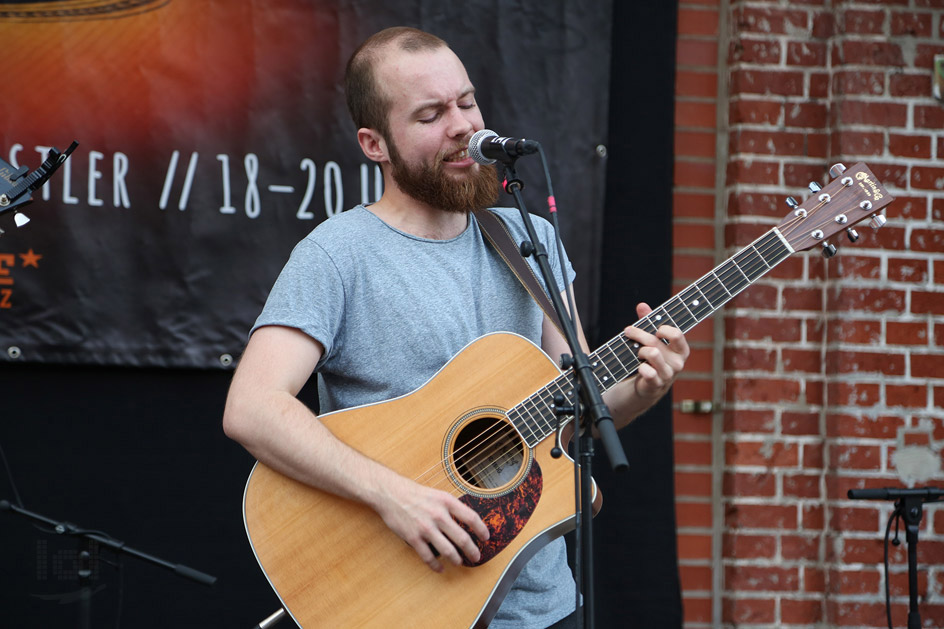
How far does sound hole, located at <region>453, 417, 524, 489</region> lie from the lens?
6.91 ft

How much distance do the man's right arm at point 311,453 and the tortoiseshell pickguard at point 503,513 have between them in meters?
0.03

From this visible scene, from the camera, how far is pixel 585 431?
179 centimetres

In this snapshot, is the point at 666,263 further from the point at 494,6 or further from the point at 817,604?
the point at 817,604

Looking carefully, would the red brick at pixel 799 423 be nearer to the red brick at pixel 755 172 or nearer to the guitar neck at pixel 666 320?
the red brick at pixel 755 172

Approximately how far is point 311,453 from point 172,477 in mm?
1239

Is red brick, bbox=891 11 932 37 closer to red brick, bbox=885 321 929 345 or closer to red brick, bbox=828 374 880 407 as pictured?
red brick, bbox=885 321 929 345

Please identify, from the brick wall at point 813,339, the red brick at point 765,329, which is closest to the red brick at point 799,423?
the brick wall at point 813,339

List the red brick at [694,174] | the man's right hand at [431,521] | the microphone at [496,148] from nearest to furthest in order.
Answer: the microphone at [496,148] < the man's right hand at [431,521] < the red brick at [694,174]

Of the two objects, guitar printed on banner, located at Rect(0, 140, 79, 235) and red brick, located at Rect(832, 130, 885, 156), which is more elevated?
red brick, located at Rect(832, 130, 885, 156)

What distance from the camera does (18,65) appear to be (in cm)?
297

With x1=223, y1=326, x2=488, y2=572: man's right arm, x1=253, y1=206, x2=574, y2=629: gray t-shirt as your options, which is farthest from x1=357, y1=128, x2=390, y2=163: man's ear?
x1=223, y1=326, x2=488, y2=572: man's right arm

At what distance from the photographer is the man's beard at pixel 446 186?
2.23 m

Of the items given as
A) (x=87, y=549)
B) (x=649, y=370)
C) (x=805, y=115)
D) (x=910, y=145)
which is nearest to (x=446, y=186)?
(x=649, y=370)

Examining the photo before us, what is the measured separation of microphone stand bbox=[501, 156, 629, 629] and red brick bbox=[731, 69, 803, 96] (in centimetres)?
175
